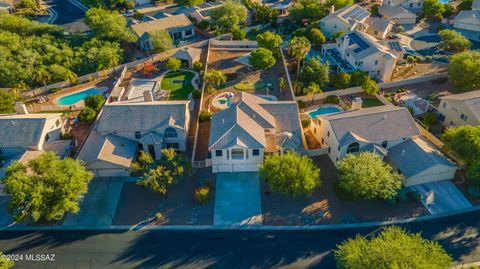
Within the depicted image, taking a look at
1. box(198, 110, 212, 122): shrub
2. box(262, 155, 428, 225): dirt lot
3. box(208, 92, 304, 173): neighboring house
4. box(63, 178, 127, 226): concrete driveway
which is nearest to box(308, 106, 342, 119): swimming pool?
box(208, 92, 304, 173): neighboring house

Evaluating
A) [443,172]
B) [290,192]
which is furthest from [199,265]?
[443,172]

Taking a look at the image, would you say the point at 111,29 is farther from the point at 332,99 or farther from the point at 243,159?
the point at 243,159

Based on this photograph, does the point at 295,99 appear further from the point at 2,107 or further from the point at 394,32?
the point at 2,107

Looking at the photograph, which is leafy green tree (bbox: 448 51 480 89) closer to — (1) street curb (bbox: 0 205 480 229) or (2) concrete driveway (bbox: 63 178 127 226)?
(1) street curb (bbox: 0 205 480 229)

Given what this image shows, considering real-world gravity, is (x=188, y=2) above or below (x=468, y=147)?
below

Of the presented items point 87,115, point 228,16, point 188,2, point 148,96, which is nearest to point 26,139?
point 87,115

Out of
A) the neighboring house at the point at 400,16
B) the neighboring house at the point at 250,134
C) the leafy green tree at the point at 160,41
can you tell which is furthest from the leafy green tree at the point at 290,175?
the neighboring house at the point at 400,16
